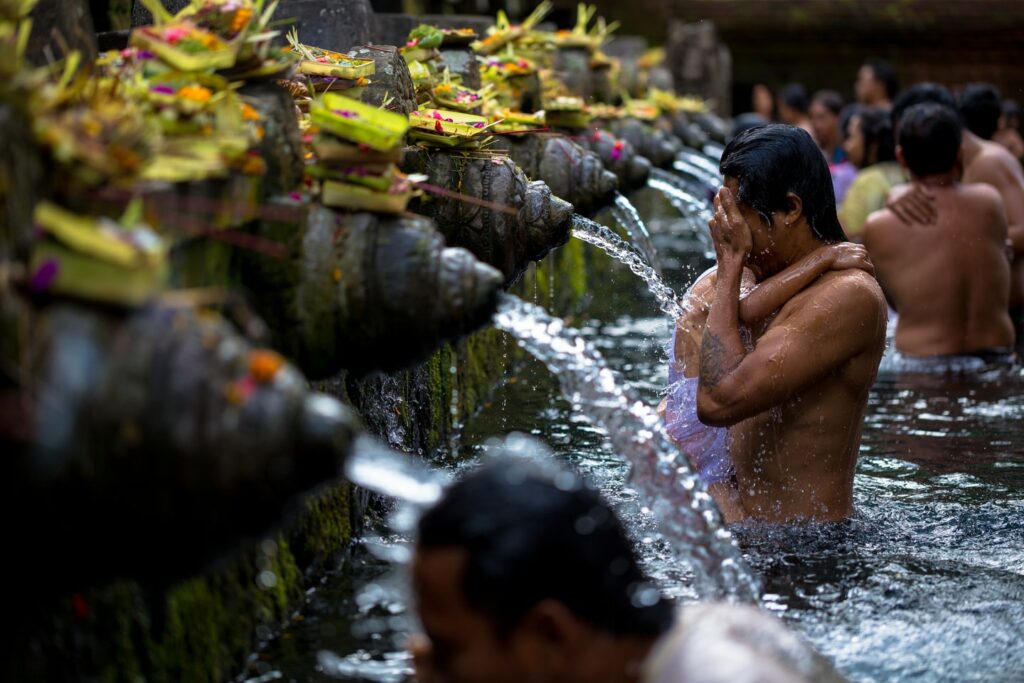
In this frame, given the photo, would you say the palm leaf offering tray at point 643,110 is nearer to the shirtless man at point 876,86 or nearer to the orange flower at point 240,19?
the shirtless man at point 876,86

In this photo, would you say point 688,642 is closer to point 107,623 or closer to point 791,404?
point 107,623

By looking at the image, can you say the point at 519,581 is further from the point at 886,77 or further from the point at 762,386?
the point at 886,77

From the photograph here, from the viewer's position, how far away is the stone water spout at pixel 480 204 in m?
4.52

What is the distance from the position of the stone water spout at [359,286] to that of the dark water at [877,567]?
0.82 metres

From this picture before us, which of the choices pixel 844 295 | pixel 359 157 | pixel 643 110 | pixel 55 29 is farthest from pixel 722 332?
pixel 643 110

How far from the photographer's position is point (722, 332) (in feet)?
13.5

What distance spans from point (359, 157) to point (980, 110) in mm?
7490

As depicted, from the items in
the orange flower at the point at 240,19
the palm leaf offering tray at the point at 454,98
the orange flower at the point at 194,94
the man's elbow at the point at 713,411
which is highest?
the orange flower at the point at 240,19

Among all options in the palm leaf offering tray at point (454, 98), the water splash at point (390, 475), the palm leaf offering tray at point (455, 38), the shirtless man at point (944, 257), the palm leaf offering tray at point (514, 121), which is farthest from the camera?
the shirtless man at point (944, 257)

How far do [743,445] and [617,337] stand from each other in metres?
4.59

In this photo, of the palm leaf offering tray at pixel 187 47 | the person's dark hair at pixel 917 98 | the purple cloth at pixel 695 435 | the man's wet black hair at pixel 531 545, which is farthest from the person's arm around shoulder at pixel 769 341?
the person's dark hair at pixel 917 98

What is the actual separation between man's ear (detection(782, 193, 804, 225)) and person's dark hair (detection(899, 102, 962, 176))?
356cm

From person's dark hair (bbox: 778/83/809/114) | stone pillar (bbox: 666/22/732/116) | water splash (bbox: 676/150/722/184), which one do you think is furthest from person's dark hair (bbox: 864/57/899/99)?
stone pillar (bbox: 666/22/732/116)

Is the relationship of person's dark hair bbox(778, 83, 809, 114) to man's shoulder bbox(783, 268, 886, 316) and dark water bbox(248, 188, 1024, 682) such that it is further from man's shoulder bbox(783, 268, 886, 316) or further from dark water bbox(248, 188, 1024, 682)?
man's shoulder bbox(783, 268, 886, 316)
